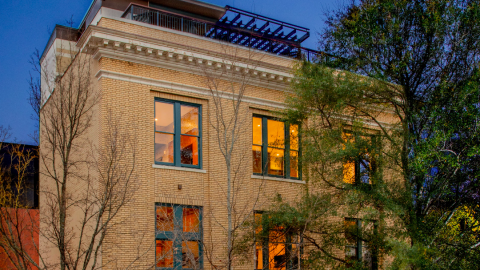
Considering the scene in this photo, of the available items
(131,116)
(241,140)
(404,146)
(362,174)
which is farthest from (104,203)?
(404,146)

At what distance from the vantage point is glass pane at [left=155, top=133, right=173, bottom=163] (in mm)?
19516

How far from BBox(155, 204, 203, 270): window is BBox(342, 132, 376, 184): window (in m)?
5.51

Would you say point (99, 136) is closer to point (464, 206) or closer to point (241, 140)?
point (241, 140)

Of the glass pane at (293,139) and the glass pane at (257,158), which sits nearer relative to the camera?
the glass pane at (293,139)

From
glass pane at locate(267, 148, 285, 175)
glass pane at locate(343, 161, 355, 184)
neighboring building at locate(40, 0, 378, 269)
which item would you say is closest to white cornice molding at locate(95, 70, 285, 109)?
neighboring building at locate(40, 0, 378, 269)

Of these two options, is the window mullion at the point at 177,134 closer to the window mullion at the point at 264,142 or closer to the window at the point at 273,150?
the window at the point at 273,150

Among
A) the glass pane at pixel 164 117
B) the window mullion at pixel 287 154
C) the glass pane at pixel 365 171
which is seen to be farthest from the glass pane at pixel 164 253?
the glass pane at pixel 365 171

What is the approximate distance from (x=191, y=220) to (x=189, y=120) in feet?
12.4

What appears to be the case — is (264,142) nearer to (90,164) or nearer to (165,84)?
(165,84)

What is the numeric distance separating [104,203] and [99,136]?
3778 mm

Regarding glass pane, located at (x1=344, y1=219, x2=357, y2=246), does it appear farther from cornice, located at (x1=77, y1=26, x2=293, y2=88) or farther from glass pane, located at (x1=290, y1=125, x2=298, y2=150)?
cornice, located at (x1=77, y1=26, x2=293, y2=88)

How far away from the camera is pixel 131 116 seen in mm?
18875

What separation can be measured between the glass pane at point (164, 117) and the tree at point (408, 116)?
4.49 metres

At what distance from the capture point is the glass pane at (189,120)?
66.4ft
